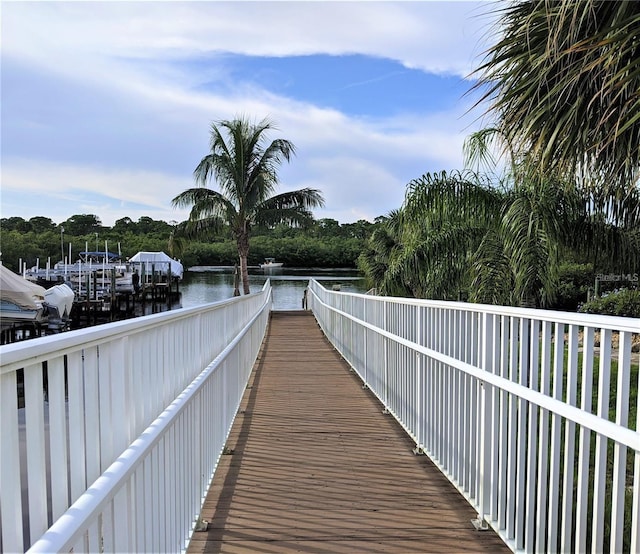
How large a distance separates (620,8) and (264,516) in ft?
12.6

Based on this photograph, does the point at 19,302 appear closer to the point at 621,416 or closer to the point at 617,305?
the point at 617,305

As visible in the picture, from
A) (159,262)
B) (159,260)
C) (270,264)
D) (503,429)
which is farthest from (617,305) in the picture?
(270,264)

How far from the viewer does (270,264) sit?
5309cm

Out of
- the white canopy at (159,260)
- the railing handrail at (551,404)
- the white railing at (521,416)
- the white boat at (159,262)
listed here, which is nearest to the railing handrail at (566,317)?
the white railing at (521,416)

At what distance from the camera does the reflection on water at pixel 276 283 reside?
3231 cm

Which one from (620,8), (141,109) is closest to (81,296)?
(141,109)

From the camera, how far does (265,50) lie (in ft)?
29.3

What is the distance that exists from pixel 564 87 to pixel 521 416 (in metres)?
2.47

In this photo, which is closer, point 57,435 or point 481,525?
point 57,435

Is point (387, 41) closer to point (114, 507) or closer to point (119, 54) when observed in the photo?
point (119, 54)

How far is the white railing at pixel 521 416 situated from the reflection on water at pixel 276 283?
12301 mm

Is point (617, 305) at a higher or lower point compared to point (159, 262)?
lower

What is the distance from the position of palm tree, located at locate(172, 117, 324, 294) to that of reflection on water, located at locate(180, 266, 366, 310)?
327 centimetres

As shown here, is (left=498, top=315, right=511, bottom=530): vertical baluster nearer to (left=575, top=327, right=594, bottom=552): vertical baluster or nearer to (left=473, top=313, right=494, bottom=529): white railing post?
(left=473, top=313, right=494, bottom=529): white railing post
